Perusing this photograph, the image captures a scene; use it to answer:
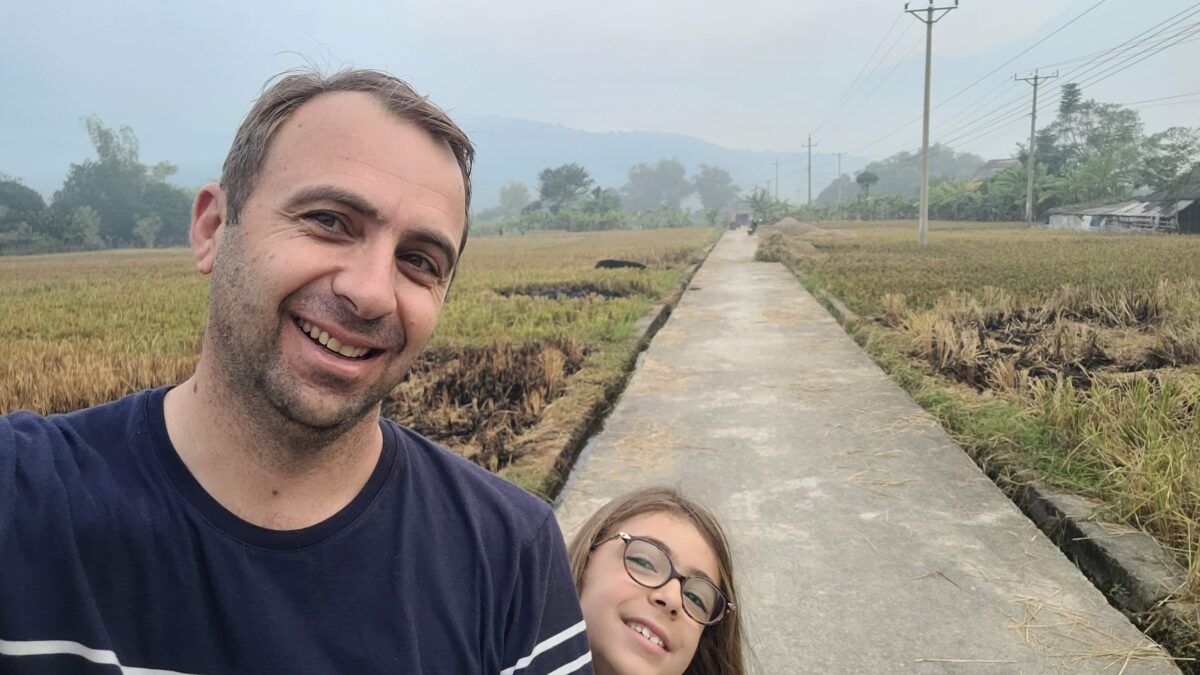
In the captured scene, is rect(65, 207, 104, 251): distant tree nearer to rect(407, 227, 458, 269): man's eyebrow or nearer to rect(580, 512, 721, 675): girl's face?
rect(580, 512, 721, 675): girl's face

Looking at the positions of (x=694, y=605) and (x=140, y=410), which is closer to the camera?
(x=140, y=410)

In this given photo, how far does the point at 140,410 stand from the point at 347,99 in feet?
1.66

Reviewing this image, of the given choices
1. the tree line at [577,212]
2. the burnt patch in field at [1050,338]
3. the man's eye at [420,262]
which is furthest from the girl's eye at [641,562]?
the tree line at [577,212]

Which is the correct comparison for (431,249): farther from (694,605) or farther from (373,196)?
(694,605)

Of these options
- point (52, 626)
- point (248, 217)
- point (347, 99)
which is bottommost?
point (52, 626)

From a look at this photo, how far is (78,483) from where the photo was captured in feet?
2.90

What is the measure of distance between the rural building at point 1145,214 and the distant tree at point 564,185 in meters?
64.3

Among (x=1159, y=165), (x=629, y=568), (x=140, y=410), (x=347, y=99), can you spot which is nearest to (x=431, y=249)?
(x=347, y=99)

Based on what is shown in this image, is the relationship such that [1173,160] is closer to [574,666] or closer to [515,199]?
[574,666]

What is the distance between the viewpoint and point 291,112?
107 cm

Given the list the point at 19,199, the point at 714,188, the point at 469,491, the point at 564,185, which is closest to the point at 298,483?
the point at 469,491

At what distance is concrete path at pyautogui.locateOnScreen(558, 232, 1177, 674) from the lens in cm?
230

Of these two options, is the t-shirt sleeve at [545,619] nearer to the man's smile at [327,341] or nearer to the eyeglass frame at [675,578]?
the man's smile at [327,341]

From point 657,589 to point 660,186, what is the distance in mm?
180424
